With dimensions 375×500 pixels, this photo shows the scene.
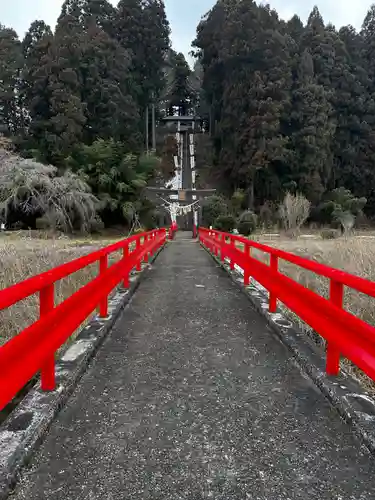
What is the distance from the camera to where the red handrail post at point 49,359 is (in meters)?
2.72

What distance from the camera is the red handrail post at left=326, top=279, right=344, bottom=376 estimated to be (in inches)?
116

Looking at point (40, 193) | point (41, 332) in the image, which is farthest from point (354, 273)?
point (40, 193)

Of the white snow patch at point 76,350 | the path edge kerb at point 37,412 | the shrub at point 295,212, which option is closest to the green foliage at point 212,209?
the shrub at point 295,212

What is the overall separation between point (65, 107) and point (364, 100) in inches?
1332

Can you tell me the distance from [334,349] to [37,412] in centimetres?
215

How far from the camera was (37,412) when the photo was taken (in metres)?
2.51

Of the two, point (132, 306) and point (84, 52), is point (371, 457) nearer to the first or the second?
point (132, 306)

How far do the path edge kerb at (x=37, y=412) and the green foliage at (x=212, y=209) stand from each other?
34144mm

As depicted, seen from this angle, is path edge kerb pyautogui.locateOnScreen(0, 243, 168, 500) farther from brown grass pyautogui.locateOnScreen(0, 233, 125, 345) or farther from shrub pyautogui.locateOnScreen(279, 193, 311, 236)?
shrub pyautogui.locateOnScreen(279, 193, 311, 236)

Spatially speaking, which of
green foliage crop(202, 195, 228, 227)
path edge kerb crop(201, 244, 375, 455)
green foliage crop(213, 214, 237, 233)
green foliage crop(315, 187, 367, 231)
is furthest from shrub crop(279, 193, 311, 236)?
path edge kerb crop(201, 244, 375, 455)

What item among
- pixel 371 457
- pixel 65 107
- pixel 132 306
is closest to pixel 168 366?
pixel 371 457

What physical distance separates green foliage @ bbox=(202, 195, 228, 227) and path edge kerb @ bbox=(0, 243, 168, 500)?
3414 cm

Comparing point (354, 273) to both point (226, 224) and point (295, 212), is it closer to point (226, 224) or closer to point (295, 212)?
point (295, 212)

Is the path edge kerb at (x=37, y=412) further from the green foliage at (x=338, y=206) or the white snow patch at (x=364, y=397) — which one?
the green foliage at (x=338, y=206)
